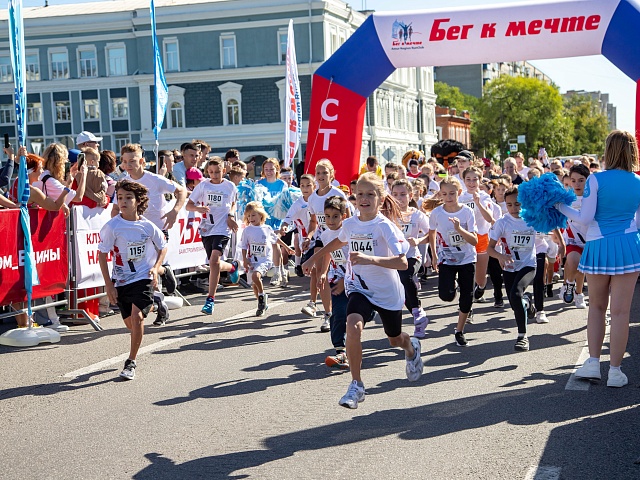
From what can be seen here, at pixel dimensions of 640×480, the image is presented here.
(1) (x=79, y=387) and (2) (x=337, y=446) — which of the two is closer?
(2) (x=337, y=446)

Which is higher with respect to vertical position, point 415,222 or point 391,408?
point 415,222

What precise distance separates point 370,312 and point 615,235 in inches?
84.3

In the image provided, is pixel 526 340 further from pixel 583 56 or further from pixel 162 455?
pixel 583 56

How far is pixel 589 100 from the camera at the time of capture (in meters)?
128

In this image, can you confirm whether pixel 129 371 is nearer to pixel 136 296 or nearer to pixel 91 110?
pixel 136 296

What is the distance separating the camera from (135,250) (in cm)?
838

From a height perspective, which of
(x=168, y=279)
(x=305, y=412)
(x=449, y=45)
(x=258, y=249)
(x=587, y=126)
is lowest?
(x=305, y=412)

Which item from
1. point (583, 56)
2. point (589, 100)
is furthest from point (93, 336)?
point (589, 100)

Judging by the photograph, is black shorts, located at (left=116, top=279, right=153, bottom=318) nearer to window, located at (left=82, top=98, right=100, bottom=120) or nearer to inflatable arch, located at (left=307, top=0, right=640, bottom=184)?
inflatable arch, located at (left=307, top=0, right=640, bottom=184)

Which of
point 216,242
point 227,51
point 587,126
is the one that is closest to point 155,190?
point 216,242

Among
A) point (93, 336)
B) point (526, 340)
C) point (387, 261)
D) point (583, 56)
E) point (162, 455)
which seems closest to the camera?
point (162, 455)

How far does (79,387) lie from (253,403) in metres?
1.68

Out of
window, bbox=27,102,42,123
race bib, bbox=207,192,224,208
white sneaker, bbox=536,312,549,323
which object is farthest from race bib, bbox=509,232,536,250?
window, bbox=27,102,42,123

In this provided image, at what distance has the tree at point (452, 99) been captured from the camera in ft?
400
